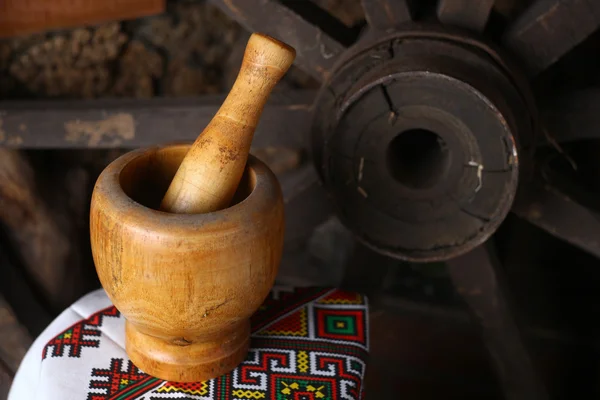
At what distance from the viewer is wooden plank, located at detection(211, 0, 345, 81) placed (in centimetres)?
131

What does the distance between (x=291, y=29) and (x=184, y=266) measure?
62cm

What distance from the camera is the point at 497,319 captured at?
146 centimetres

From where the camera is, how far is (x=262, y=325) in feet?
3.70

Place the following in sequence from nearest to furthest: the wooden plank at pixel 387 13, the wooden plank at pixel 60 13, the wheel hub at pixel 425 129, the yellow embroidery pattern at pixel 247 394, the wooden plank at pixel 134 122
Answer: the yellow embroidery pattern at pixel 247 394 → the wheel hub at pixel 425 129 → the wooden plank at pixel 387 13 → the wooden plank at pixel 134 122 → the wooden plank at pixel 60 13

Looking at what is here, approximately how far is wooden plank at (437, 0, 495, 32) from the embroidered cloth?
0.52 meters

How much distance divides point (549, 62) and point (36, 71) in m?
1.13

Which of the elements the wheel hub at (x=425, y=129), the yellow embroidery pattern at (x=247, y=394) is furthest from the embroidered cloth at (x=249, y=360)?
the wheel hub at (x=425, y=129)

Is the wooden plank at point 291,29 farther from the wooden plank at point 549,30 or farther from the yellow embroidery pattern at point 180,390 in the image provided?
the yellow embroidery pattern at point 180,390

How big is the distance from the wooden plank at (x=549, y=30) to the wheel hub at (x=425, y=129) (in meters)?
0.08

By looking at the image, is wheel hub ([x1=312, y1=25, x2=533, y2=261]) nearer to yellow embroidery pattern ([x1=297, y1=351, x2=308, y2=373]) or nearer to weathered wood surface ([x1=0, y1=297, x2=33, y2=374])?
yellow embroidery pattern ([x1=297, y1=351, x2=308, y2=373])

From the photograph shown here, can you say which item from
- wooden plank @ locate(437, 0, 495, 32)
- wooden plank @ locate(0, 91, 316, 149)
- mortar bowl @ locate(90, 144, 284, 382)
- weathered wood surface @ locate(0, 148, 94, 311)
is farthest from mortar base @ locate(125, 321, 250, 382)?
weathered wood surface @ locate(0, 148, 94, 311)

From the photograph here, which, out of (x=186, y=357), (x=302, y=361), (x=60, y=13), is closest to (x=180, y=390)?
(x=186, y=357)

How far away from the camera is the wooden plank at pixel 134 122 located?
1.40 m

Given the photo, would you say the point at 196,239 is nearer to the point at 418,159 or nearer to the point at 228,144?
the point at 228,144
